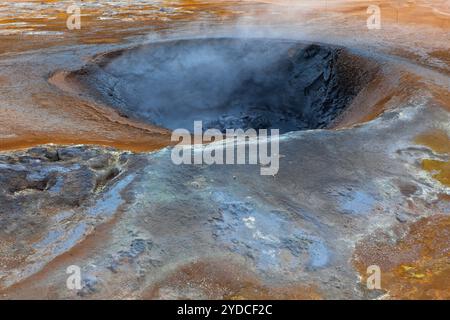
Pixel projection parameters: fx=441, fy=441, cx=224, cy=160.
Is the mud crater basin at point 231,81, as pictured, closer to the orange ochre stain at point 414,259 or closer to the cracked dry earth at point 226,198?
the cracked dry earth at point 226,198

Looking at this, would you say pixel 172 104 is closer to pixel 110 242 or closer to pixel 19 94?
pixel 19 94

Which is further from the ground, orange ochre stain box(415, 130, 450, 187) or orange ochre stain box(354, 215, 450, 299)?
orange ochre stain box(415, 130, 450, 187)

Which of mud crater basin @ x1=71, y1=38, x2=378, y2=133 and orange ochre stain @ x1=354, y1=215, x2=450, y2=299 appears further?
mud crater basin @ x1=71, y1=38, x2=378, y2=133

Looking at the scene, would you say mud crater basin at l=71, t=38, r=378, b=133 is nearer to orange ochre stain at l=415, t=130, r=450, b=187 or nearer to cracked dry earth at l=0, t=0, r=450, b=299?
cracked dry earth at l=0, t=0, r=450, b=299

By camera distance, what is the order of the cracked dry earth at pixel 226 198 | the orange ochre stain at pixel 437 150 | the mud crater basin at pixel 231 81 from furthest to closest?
1. the mud crater basin at pixel 231 81
2. the orange ochre stain at pixel 437 150
3. the cracked dry earth at pixel 226 198

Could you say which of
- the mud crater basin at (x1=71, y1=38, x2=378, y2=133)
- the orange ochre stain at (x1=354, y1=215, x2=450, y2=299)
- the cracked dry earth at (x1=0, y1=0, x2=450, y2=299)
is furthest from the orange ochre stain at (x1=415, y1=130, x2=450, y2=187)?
the mud crater basin at (x1=71, y1=38, x2=378, y2=133)

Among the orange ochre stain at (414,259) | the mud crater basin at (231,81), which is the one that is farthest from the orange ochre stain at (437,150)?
the mud crater basin at (231,81)
